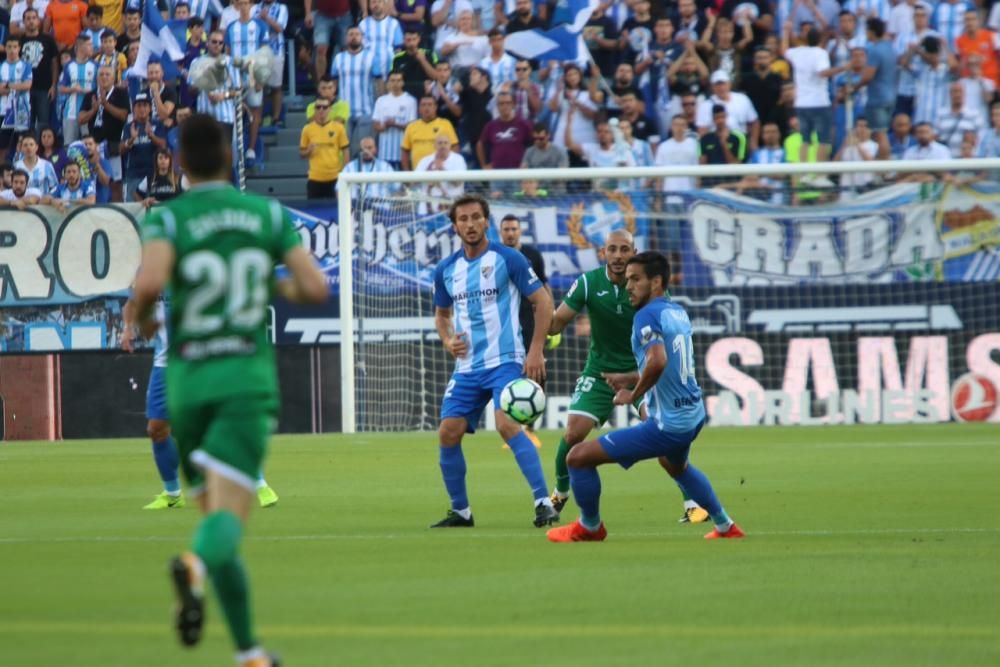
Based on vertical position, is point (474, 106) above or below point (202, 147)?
above

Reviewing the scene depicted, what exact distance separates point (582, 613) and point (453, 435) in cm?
439

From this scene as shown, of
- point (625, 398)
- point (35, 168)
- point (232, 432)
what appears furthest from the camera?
point (35, 168)

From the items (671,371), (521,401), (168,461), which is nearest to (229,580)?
(671,371)

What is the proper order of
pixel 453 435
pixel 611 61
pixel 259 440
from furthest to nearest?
pixel 611 61
pixel 453 435
pixel 259 440

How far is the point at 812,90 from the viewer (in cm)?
2495

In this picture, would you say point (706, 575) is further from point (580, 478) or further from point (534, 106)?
point (534, 106)

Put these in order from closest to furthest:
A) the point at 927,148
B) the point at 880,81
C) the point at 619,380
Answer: the point at 619,380 → the point at 927,148 → the point at 880,81

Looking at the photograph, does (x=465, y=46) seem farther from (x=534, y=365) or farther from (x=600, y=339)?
(x=534, y=365)

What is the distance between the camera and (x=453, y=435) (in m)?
11.9

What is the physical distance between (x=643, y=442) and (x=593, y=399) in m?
2.58

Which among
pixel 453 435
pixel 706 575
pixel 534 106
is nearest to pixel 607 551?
pixel 706 575

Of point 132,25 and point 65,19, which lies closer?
point 132,25

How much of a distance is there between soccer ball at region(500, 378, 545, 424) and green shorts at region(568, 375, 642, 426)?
981 millimetres

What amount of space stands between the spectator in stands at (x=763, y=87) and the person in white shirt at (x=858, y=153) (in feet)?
3.75
